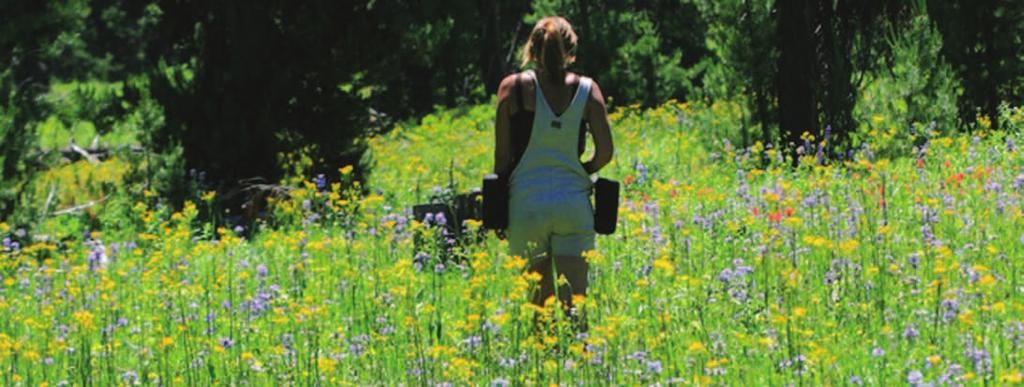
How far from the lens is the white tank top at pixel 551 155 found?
4.93m

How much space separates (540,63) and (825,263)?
2.24 meters

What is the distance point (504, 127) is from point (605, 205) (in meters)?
0.56

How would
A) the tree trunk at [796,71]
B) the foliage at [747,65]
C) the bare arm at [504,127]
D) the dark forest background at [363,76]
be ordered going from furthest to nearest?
the foliage at [747,65] → the tree trunk at [796,71] → the dark forest background at [363,76] → the bare arm at [504,127]

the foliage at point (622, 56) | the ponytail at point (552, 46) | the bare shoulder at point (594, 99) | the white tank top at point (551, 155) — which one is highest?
the foliage at point (622, 56)

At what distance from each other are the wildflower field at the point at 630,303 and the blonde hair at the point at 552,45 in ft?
2.66

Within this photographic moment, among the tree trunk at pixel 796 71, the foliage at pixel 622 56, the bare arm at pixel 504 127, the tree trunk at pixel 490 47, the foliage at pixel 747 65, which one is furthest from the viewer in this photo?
the tree trunk at pixel 490 47

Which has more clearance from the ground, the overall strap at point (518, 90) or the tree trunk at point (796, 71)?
the tree trunk at point (796, 71)

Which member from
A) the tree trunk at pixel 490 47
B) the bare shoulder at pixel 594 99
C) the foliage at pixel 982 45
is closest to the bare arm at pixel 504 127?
the bare shoulder at pixel 594 99

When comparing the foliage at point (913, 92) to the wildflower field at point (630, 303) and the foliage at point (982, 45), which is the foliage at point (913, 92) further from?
the wildflower field at point (630, 303)

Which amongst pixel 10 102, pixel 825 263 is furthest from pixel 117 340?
pixel 10 102

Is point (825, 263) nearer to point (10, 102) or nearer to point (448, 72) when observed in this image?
point (10, 102)

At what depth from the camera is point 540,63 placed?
4910 mm

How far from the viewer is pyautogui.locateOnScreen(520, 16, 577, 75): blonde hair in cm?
483

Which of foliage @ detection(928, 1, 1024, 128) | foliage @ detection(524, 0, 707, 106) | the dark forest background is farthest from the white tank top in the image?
foliage @ detection(524, 0, 707, 106)
